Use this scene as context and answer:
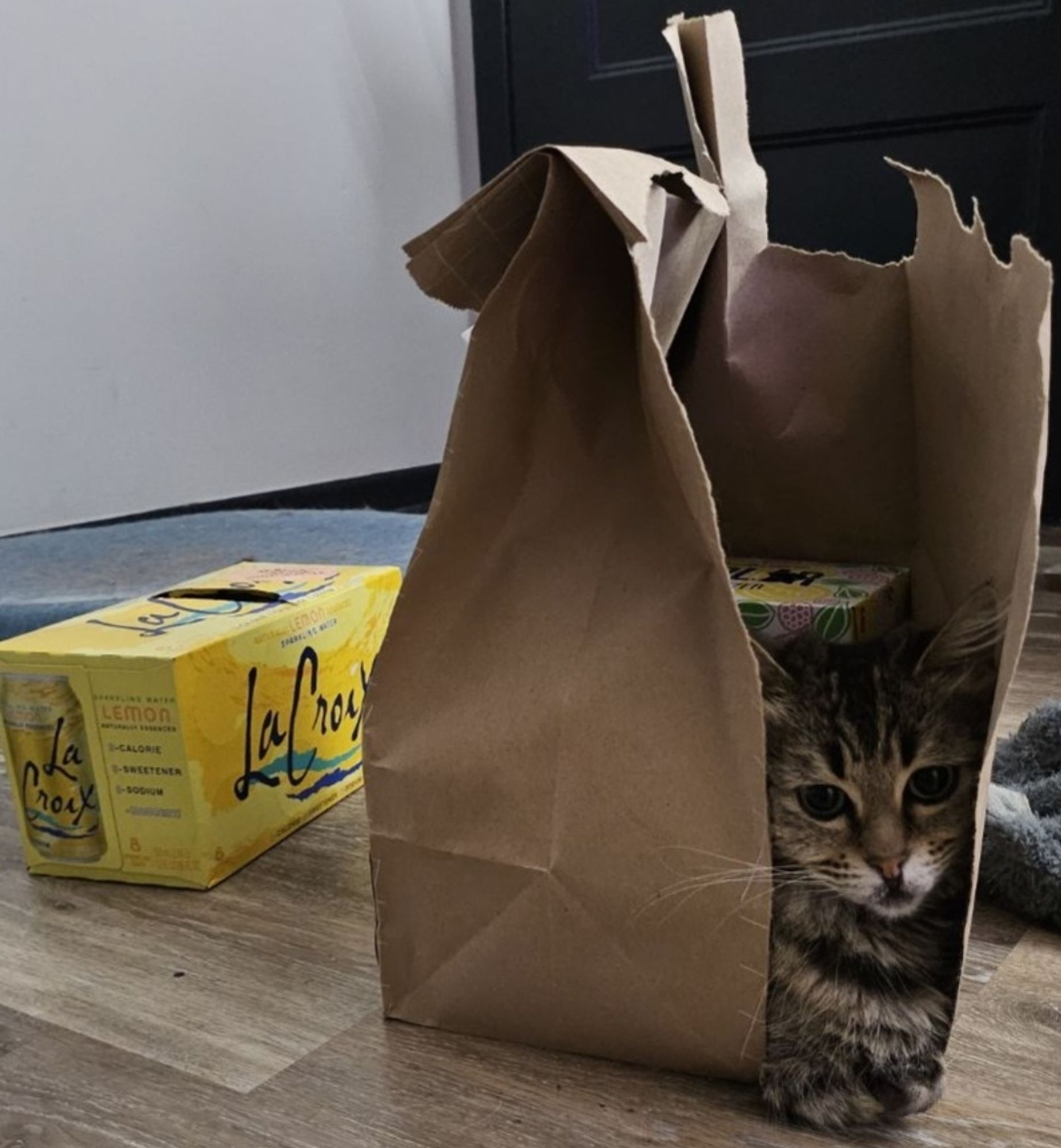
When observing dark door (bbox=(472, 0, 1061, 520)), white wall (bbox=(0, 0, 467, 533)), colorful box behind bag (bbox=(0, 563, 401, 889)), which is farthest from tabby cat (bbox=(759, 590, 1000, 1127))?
dark door (bbox=(472, 0, 1061, 520))

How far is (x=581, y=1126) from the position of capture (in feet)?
2.01

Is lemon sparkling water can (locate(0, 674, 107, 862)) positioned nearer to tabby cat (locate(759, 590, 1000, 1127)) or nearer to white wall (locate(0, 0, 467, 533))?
tabby cat (locate(759, 590, 1000, 1127))

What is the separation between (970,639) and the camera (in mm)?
613

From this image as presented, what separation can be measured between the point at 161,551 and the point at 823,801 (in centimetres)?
116

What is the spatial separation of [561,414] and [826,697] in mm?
210

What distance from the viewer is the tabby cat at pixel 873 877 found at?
0.61 meters

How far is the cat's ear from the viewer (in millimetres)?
590

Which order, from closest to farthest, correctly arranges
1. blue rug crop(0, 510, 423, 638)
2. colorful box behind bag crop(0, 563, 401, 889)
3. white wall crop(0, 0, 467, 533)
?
colorful box behind bag crop(0, 563, 401, 889) < blue rug crop(0, 510, 423, 638) < white wall crop(0, 0, 467, 533)

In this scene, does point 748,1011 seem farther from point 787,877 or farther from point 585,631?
point 585,631

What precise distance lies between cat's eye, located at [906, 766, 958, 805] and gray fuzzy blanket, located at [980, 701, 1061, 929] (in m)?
0.23

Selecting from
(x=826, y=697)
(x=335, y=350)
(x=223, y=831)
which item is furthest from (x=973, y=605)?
(x=335, y=350)

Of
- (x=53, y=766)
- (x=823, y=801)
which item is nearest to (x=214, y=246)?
(x=53, y=766)

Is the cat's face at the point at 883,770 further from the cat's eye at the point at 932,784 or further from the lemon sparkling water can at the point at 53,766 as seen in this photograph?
the lemon sparkling water can at the point at 53,766

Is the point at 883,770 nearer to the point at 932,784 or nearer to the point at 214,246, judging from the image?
the point at 932,784
